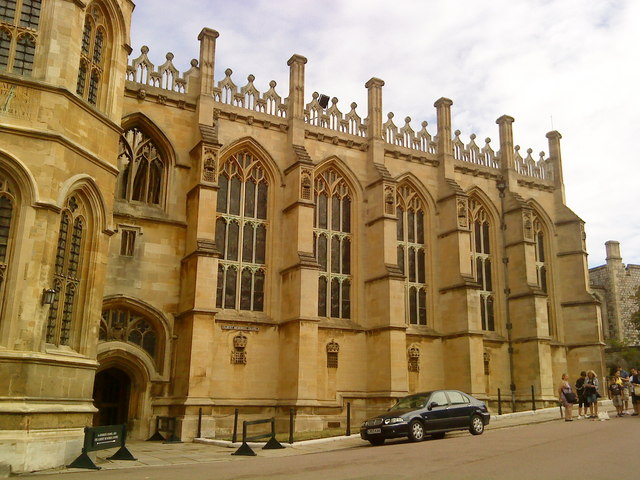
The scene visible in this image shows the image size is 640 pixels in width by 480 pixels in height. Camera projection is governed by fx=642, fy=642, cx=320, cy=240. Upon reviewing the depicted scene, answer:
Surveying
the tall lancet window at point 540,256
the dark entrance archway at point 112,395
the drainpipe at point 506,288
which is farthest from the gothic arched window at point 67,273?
the tall lancet window at point 540,256

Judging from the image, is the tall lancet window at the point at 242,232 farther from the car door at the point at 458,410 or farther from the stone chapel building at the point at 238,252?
the car door at the point at 458,410

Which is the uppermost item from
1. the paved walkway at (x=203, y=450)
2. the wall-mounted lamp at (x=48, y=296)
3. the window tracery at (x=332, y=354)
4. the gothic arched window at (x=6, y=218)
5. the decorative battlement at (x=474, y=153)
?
the decorative battlement at (x=474, y=153)

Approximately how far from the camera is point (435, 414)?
52.0 ft

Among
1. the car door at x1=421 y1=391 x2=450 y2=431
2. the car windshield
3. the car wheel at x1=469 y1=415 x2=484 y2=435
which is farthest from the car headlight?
A: the car wheel at x1=469 y1=415 x2=484 y2=435

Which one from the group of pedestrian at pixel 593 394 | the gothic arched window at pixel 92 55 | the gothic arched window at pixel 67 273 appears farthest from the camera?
the group of pedestrian at pixel 593 394

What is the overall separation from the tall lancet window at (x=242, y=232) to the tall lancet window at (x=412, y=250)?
6147mm

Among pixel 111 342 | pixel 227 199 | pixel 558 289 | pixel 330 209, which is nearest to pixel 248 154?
pixel 227 199

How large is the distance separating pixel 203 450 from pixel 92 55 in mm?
9613

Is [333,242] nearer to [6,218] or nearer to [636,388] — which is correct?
[636,388]

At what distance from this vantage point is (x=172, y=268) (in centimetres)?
2031

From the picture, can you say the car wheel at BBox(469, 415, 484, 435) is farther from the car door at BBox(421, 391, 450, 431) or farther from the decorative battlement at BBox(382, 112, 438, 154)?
the decorative battlement at BBox(382, 112, 438, 154)

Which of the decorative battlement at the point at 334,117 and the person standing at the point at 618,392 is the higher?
the decorative battlement at the point at 334,117

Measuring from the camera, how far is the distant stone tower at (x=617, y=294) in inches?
1772

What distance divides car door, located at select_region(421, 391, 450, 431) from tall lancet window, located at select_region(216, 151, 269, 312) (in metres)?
7.84
